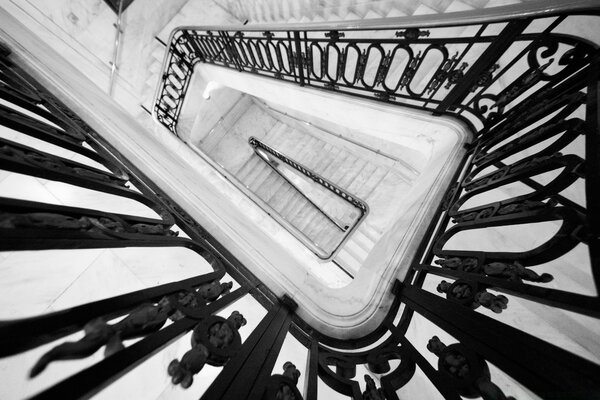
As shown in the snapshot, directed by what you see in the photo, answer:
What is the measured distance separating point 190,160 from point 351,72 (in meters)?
3.37

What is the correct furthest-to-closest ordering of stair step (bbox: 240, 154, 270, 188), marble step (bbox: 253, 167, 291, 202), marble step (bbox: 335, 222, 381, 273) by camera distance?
1. stair step (bbox: 240, 154, 270, 188)
2. marble step (bbox: 253, 167, 291, 202)
3. marble step (bbox: 335, 222, 381, 273)

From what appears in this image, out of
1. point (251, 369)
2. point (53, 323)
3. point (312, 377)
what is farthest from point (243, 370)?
point (53, 323)

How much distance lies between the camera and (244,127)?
7.97 meters

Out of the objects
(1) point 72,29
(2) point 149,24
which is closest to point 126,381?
(2) point 149,24

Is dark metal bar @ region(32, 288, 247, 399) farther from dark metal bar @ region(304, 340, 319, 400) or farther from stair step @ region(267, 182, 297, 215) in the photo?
stair step @ region(267, 182, 297, 215)

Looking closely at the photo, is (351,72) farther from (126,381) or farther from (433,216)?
(126,381)

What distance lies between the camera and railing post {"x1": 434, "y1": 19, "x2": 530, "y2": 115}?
70.1 inches

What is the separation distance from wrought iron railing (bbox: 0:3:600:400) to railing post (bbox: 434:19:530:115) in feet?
0.04

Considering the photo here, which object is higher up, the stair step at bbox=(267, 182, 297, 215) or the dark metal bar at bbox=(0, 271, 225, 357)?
the stair step at bbox=(267, 182, 297, 215)

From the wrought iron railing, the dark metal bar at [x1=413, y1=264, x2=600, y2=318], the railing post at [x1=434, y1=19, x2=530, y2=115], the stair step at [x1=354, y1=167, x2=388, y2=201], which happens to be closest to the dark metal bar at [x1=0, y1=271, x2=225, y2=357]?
the wrought iron railing

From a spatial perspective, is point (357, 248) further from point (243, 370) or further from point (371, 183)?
point (243, 370)

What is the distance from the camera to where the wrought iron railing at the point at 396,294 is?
673 millimetres

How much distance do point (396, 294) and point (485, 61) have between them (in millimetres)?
1959

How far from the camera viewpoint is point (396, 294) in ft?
5.76
